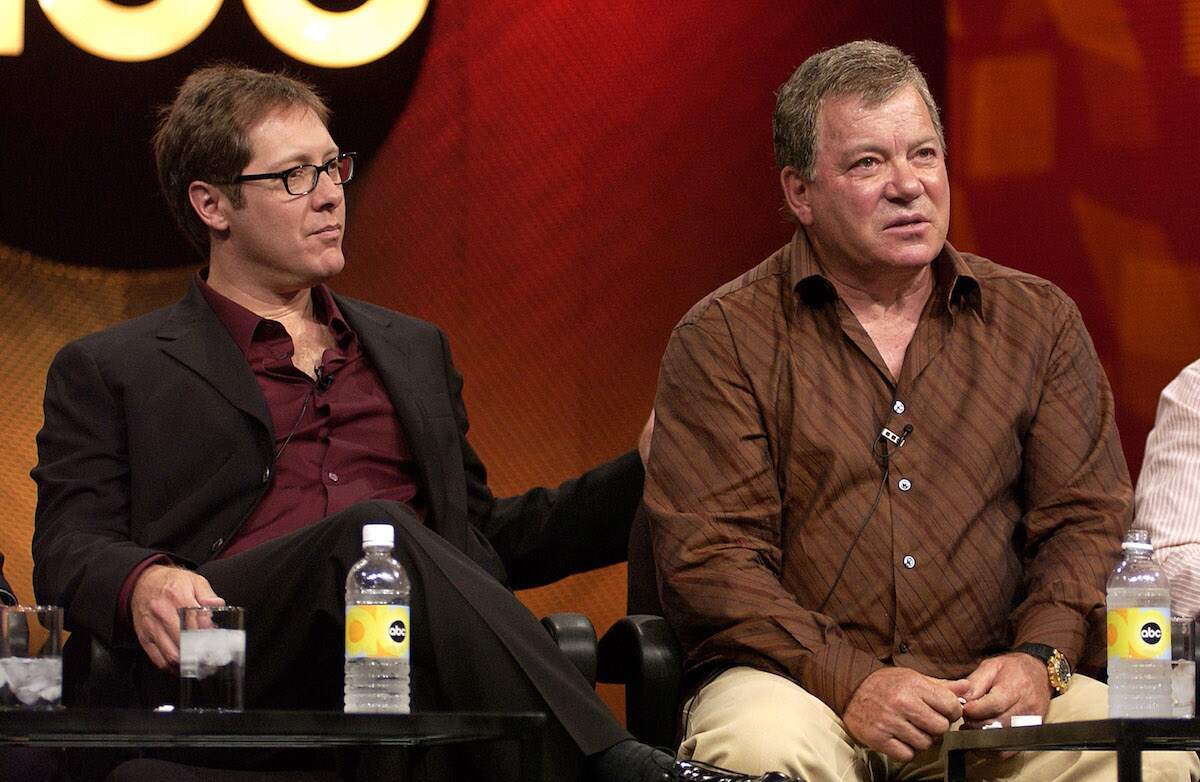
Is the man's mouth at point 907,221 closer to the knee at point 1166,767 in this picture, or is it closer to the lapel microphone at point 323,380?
the knee at point 1166,767

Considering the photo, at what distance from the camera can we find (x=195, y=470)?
9.73 feet

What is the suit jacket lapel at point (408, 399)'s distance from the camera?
121 inches

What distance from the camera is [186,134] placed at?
332cm

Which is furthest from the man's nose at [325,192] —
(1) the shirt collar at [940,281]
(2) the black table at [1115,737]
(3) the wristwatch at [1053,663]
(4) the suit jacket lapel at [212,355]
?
(2) the black table at [1115,737]

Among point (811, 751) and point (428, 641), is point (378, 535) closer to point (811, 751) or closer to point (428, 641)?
point (428, 641)

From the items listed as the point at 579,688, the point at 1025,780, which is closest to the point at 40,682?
the point at 579,688

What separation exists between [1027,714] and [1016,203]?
1799 millimetres

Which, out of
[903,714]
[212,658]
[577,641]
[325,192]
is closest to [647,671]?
[577,641]

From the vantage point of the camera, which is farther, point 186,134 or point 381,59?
point 381,59

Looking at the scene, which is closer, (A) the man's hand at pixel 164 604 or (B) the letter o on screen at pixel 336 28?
(A) the man's hand at pixel 164 604

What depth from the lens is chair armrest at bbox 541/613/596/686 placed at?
2.62m

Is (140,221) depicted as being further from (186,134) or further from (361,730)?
(361,730)

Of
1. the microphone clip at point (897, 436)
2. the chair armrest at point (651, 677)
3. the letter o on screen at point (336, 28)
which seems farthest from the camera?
the letter o on screen at point (336, 28)

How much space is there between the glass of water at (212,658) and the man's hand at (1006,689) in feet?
3.54
